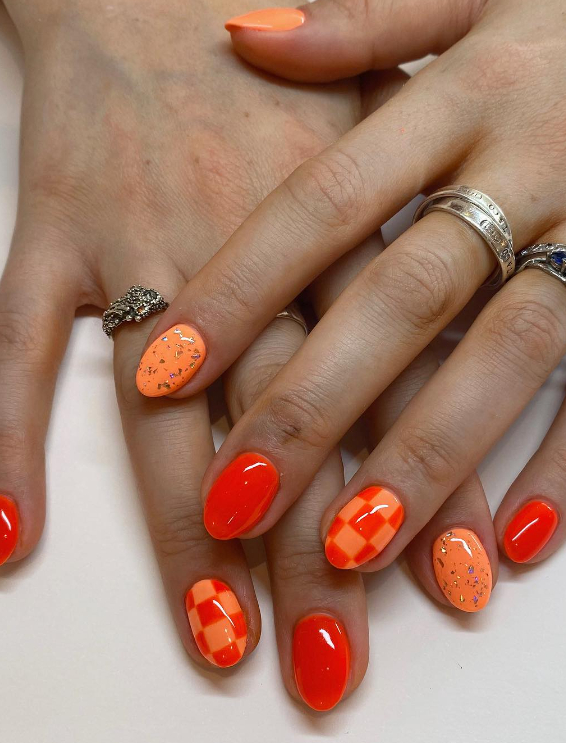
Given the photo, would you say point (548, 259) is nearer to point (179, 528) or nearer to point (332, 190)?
point (332, 190)

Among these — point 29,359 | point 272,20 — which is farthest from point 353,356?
point 272,20

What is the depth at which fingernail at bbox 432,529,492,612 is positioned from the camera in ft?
2.31

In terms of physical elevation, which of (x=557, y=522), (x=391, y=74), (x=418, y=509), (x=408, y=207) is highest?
(x=391, y=74)

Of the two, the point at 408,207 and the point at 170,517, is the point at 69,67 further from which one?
the point at 170,517

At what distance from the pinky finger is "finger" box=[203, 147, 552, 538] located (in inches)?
6.4

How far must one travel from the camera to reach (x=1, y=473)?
784 mm

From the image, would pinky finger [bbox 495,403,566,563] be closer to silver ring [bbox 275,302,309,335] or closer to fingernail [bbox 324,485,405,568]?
fingernail [bbox 324,485,405,568]

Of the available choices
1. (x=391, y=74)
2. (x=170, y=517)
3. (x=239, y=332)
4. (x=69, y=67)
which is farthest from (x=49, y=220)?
(x=391, y=74)

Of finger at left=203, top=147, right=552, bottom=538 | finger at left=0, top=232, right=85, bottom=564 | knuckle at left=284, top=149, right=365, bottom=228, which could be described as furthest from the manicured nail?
knuckle at left=284, top=149, right=365, bottom=228

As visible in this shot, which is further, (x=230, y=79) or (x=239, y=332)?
(x=230, y=79)

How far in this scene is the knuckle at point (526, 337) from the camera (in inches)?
29.5

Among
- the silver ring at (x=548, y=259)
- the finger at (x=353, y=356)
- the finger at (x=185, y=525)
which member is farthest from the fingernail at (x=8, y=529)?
the silver ring at (x=548, y=259)

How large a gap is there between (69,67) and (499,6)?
0.71 m

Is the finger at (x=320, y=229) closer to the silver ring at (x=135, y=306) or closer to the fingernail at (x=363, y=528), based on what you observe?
the silver ring at (x=135, y=306)
